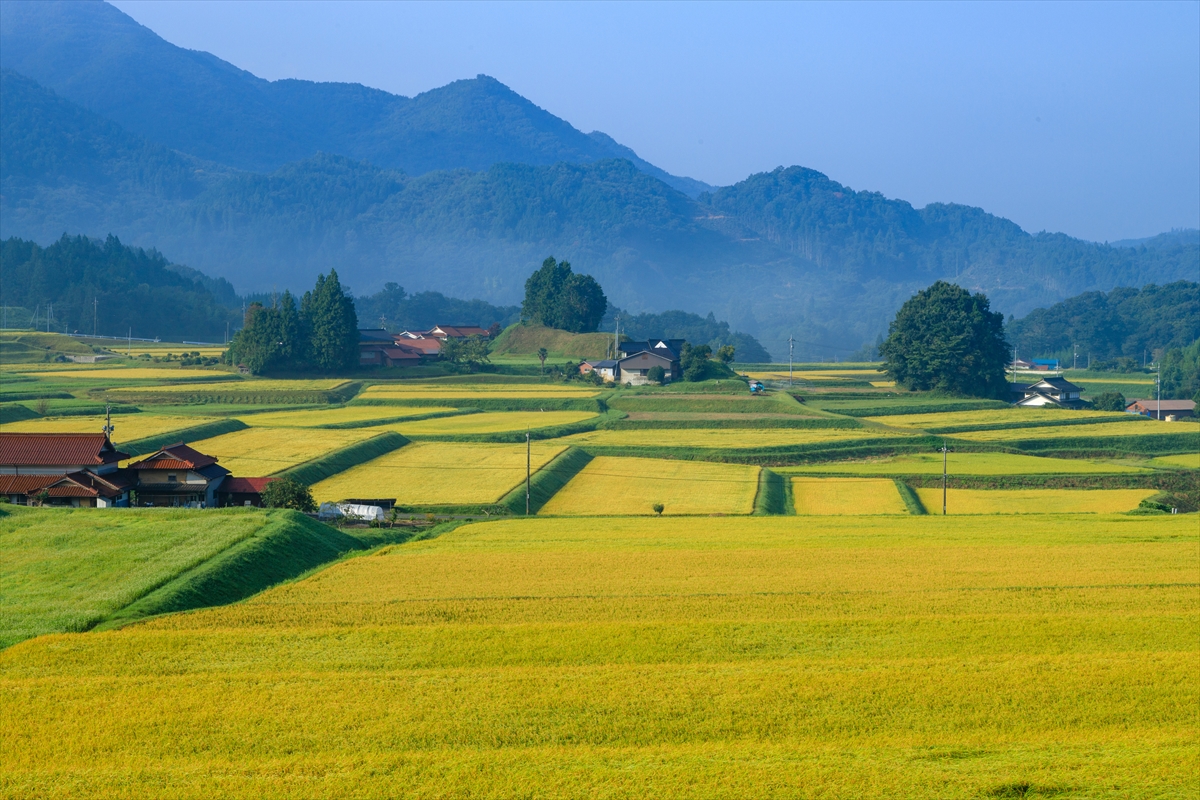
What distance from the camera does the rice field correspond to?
75.1 m

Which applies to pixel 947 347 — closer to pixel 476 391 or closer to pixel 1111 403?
pixel 1111 403

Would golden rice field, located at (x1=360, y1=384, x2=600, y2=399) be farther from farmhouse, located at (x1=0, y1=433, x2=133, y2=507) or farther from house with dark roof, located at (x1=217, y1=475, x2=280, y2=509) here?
farmhouse, located at (x1=0, y1=433, x2=133, y2=507)

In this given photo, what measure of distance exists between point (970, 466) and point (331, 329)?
5213 cm

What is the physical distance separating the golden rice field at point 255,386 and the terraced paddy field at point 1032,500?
147 feet

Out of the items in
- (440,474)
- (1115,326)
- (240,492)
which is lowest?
(440,474)

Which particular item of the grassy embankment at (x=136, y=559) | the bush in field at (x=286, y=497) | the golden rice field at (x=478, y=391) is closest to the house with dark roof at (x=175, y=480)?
the bush in field at (x=286, y=497)

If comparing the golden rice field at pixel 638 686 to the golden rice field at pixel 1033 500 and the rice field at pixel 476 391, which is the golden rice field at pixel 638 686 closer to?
the golden rice field at pixel 1033 500

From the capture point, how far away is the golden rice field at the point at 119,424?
51.4m

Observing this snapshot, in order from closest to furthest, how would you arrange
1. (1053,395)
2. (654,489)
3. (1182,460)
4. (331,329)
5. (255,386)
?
(654,489) < (1182,460) < (255,386) < (1053,395) < (331,329)

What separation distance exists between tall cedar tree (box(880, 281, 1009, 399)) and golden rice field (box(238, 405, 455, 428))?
1501 inches

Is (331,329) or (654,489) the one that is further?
(331,329)

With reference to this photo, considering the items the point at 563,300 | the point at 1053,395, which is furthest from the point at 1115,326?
the point at 563,300

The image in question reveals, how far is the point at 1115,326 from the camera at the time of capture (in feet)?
517

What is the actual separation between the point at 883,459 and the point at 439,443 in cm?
2082
